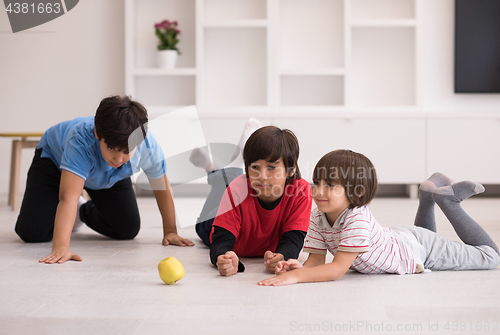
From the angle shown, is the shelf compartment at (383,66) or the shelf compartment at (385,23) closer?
the shelf compartment at (385,23)

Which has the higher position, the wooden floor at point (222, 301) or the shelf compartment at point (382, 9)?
the shelf compartment at point (382, 9)

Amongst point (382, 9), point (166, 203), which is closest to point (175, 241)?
point (166, 203)

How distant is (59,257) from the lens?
53.3 inches

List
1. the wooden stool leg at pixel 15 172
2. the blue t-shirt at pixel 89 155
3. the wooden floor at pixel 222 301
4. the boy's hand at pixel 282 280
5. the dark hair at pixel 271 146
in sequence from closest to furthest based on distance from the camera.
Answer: the wooden floor at pixel 222 301, the boy's hand at pixel 282 280, the dark hair at pixel 271 146, the blue t-shirt at pixel 89 155, the wooden stool leg at pixel 15 172

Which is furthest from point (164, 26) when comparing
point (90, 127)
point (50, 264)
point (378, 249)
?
point (378, 249)

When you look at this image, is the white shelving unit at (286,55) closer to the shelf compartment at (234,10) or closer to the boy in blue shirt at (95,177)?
the shelf compartment at (234,10)

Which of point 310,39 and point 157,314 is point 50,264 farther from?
point 310,39

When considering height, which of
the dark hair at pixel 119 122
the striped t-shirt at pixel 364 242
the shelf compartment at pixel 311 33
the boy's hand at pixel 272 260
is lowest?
the boy's hand at pixel 272 260

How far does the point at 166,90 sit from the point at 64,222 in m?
2.42

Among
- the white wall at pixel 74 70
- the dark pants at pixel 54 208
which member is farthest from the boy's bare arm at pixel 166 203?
the white wall at pixel 74 70

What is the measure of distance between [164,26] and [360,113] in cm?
155

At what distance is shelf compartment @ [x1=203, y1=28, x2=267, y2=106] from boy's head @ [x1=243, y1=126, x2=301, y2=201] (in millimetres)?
2382

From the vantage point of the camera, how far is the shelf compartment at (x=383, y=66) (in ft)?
11.7

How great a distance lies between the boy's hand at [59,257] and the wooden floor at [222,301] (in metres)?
0.03
